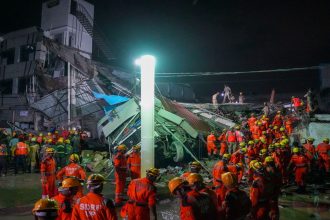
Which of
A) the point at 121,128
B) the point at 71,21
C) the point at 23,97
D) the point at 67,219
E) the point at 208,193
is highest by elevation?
the point at 71,21

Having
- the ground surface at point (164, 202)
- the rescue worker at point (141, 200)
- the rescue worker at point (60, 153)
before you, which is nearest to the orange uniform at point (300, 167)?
the ground surface at point (164, 202)

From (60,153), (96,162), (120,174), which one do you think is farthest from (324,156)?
(60,153)

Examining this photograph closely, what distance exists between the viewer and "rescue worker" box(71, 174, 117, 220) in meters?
4.20

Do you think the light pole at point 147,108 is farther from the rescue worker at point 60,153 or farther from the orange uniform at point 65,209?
the rescue worker at point 60,153

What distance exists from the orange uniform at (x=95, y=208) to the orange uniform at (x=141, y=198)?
5.05ft

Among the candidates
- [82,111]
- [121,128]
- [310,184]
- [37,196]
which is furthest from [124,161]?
[82,111]

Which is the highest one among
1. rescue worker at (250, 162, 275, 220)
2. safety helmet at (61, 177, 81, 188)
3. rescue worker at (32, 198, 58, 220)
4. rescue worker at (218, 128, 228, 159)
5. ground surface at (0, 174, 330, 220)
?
rescue worker at (218, 128, 228, 159)

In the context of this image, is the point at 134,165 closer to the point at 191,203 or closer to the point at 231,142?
the point at 191,203

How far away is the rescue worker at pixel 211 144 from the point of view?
57.2 feet

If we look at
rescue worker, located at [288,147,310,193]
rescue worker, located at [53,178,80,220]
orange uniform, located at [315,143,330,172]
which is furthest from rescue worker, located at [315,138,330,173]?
rescue worker, located at [53,178,80,220]

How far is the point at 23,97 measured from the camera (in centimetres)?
2905

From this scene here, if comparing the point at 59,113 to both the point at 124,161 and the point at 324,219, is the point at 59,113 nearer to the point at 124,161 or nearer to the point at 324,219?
the point at 124,161

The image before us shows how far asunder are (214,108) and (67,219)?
1991 cm

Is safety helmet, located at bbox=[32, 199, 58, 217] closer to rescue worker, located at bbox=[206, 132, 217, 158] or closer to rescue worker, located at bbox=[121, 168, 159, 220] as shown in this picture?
rescue worker, located at bbox=[121, 168, 159, 220]
